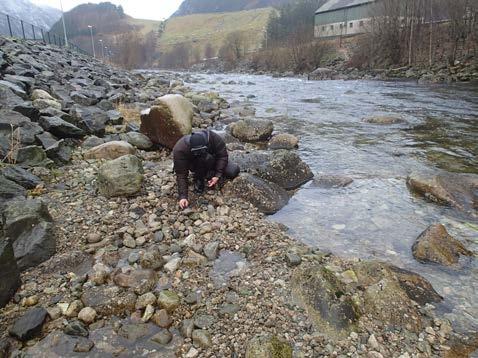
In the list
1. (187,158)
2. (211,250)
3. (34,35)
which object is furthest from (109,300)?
(34,35)

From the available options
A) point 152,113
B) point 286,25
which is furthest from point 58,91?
point 286,25

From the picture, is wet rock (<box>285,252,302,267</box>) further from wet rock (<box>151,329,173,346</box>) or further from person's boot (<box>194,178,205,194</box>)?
person's boot (<box>194,178,205,194</box>)

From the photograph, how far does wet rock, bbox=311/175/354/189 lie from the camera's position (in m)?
6.90

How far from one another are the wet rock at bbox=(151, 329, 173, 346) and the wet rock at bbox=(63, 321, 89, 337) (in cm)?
62

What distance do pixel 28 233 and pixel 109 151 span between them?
10.8 ft

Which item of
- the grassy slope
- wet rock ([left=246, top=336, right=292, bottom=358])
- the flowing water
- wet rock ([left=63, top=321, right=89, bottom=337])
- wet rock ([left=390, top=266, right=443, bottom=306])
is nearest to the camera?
wet rock ([left=246, top=336, right=292, bottom=358])

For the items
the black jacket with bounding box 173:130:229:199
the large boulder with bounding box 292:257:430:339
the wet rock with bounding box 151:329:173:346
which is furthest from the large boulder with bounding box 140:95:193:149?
the wet rock with bounding box 151:329:173:346

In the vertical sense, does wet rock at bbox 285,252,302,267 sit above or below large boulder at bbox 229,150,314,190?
below

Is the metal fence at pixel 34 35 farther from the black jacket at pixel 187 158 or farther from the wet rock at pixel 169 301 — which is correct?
the wet rock at pixel 169 301

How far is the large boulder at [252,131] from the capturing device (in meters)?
9.92

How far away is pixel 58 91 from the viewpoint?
1036cm

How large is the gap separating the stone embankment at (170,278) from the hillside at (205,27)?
10534 cm

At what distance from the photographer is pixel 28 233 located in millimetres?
4090

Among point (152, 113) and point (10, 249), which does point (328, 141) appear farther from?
point (10, 249)
